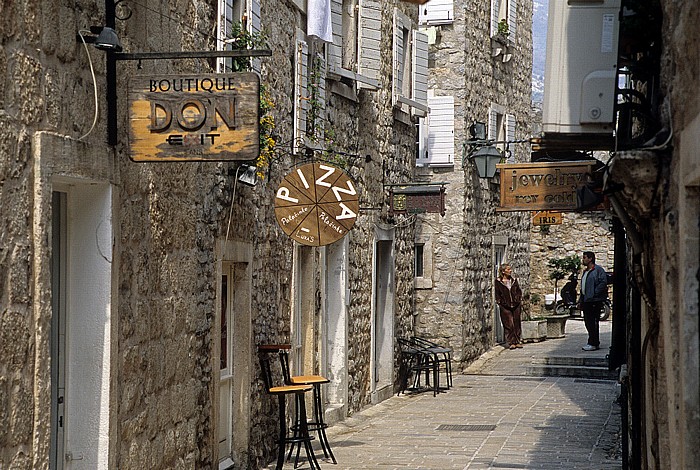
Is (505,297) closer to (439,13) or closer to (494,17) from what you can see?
(494,17)

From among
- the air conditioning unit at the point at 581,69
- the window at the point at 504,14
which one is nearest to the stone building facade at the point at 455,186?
the window at the point at 504,14

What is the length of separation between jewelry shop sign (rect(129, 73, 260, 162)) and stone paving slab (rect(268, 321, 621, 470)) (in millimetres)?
5063

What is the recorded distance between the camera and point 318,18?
11.9 metres

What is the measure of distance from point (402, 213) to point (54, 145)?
9.94m

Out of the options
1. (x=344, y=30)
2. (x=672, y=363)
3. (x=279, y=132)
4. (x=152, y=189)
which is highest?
(x=344, y=30)

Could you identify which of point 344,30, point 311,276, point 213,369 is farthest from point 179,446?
point 344,30

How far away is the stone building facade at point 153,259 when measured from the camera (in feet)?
17.4

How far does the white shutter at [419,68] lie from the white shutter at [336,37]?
11.1ft

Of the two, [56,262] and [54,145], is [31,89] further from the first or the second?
[56,262]

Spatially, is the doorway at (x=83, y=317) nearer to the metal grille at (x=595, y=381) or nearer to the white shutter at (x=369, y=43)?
the white shutter at (x=369, y=43)

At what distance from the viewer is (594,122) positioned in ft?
20.1

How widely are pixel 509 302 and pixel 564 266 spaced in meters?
5.62

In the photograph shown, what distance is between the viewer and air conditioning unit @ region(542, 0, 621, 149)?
19.7 feet

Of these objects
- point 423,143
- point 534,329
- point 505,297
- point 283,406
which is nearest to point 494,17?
point 423,143
